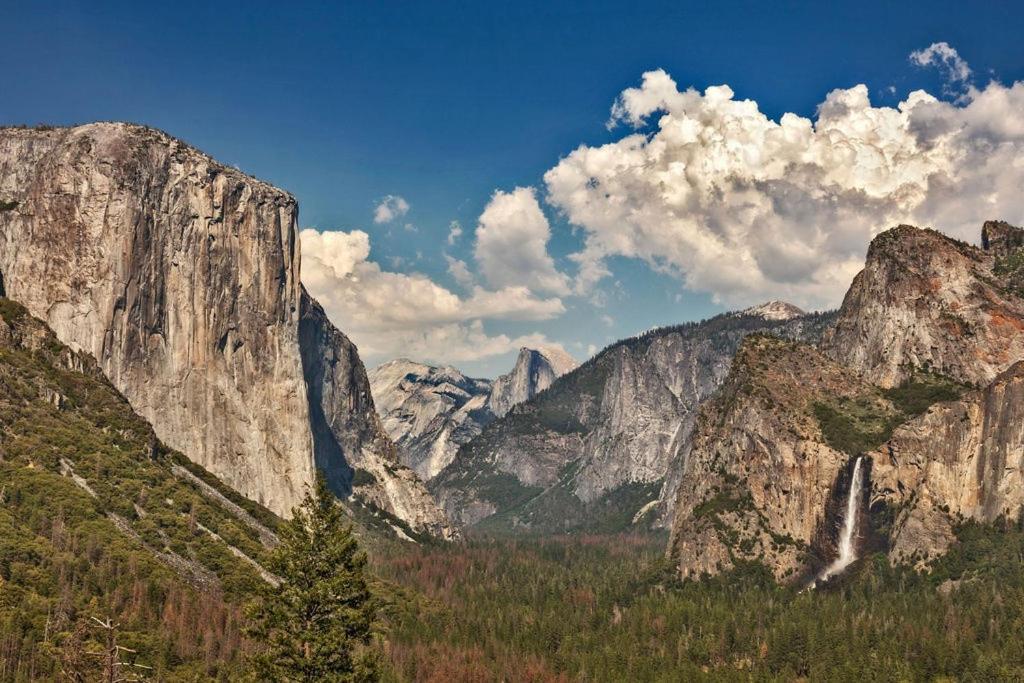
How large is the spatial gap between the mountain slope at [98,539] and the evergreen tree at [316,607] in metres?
28.6

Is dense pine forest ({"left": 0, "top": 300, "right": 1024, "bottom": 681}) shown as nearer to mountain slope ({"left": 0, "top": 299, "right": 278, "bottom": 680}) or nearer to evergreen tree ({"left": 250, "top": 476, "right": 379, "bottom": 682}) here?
mountain slope ({"left": 0, "top": 299, "right": 278, "bottom": 680})

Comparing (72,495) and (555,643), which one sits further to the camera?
(555,643)

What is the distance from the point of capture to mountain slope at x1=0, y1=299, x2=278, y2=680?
106 metres

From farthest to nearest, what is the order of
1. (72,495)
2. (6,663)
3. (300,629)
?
(72,495), (6,663), (300,629)

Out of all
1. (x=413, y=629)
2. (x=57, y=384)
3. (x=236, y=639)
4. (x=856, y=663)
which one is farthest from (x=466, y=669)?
(x=57, y=384)

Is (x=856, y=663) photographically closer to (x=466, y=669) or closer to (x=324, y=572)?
(x=466, y=669)

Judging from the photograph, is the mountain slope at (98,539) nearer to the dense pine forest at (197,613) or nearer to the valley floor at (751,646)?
the dense pine forest at (197,613)

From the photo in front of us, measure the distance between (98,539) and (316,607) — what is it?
88.7 meters

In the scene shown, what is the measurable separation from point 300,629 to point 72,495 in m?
101

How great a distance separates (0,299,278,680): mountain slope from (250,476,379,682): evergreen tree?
2859 centimetres

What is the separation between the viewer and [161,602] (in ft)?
427

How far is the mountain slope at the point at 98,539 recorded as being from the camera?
106 metres

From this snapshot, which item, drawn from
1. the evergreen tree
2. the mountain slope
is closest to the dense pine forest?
the mountain slope

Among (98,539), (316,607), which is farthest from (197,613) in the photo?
(316,607)
